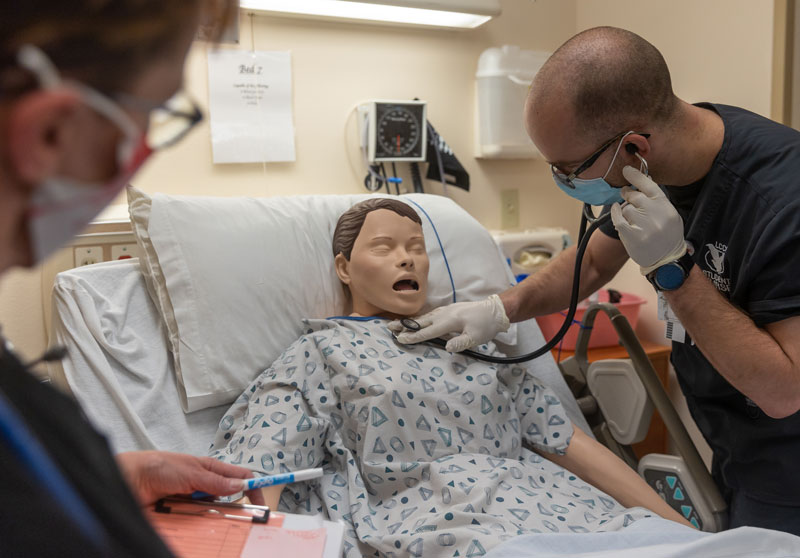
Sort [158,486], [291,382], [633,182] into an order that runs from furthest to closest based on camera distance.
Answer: [291,382] < [633,182] < [158,486]

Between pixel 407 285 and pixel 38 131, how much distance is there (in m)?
1.28

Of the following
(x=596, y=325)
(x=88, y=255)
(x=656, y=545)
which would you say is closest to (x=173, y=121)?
(x=656, y=545)

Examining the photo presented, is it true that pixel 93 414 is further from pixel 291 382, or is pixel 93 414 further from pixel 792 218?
pixel 792 218

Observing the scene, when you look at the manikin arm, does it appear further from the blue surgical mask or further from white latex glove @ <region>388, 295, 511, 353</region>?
the blue surgical mask

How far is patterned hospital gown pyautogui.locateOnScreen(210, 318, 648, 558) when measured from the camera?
1.13 metres

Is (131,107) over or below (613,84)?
below

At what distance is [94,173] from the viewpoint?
354 millimetres

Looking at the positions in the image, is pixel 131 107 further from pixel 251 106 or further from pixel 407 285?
pixel 251 106

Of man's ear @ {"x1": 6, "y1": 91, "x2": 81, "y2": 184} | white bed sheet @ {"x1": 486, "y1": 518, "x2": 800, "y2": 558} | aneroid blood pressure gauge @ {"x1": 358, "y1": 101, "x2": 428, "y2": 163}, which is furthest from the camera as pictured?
aneroid blood pressure gauge @ {"x1": 358, "y1": 101, "x2": 428, "y2": 163}

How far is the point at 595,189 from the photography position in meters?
1.31

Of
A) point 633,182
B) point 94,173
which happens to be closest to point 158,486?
point 94,173

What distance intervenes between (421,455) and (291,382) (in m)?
Answer: 0.32

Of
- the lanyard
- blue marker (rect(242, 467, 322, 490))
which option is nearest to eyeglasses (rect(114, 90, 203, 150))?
the lanyard

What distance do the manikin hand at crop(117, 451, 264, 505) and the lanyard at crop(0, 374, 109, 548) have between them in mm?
336
